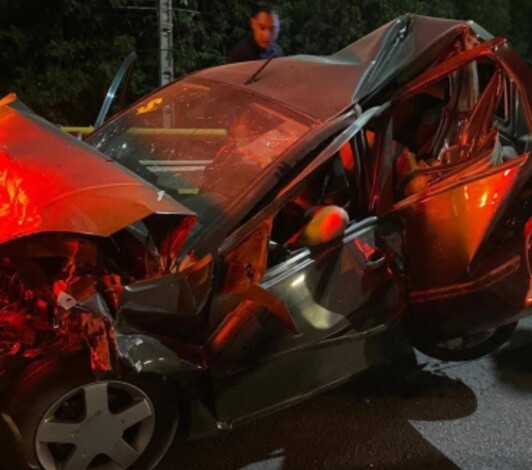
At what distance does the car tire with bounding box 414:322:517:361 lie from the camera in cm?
360

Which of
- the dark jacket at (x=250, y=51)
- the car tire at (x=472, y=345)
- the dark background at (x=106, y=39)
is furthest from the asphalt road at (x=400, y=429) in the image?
the dark background at (x=106, y=39)

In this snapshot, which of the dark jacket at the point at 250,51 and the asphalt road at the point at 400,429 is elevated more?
the dark jacket at the point at 250,51

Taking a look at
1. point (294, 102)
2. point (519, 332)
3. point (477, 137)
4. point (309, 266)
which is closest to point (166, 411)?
point (309, 266)

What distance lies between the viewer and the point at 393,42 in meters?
3.38

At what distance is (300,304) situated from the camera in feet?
9.02

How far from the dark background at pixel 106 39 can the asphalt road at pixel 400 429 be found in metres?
6.83

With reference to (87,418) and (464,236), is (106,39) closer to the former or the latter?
(464,236)

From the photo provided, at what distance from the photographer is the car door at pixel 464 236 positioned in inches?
115

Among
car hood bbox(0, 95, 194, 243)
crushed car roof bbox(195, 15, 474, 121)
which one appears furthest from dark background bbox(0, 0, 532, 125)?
car hood bbox(0, 95, 194, 243)

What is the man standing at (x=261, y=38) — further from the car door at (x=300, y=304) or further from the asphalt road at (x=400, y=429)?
the asphalt road at (x=400, y=429)

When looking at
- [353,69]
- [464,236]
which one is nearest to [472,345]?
[464,236]

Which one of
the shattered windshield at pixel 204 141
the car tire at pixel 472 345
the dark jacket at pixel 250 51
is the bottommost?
the car tire at pixel 472 345

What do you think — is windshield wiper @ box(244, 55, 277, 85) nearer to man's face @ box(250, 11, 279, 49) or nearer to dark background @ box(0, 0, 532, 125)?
man's face @ box(250, 11, 279, 49)

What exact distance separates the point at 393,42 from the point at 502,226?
1.10m
